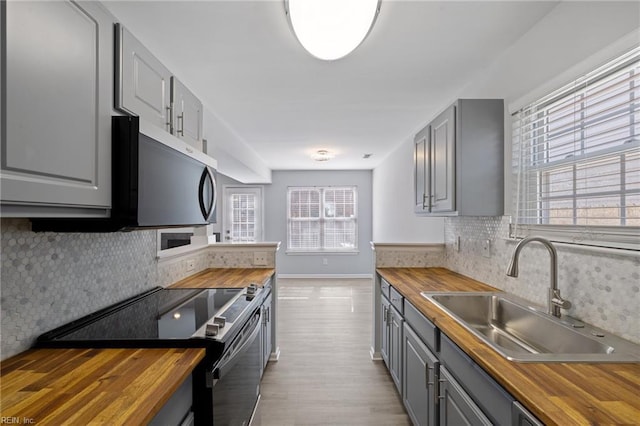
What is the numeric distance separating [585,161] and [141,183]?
1.89 m

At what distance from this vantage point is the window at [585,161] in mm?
1208

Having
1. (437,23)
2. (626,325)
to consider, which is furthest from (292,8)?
(626,325)

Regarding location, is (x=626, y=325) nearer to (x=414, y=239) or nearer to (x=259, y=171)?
(x=414, y=239)

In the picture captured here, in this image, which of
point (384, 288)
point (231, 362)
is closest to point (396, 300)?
point (384, 288)

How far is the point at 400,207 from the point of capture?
15.6 feet

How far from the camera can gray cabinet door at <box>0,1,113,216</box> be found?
0.76 metres

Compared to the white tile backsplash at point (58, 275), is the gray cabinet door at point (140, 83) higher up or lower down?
higher up

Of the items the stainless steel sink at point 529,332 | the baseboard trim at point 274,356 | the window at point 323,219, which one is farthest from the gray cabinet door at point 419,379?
the window at point 323,219

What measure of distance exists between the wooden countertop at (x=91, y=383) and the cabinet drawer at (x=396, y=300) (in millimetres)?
1404

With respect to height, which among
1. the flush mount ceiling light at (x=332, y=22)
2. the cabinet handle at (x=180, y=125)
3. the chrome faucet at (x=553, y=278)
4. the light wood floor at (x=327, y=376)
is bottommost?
the light wood floor at (x=327, y=376)

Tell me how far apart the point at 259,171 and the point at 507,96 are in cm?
429

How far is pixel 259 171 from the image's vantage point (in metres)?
5.62

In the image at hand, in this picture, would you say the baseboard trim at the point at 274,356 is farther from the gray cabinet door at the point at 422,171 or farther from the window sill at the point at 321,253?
the window sill at the point at 321,253

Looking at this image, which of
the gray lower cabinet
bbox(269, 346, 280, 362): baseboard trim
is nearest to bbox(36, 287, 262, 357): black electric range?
the gray lower cabinet
